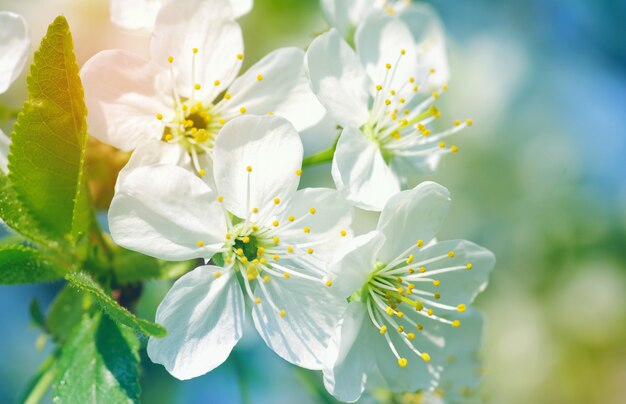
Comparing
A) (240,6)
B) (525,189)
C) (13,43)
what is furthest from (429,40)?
(525,189)

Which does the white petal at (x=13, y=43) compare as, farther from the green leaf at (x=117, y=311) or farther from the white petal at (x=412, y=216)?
the white petal at (x=412, y=216)

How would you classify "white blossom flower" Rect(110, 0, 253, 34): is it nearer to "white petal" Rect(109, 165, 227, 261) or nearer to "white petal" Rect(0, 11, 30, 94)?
"white petal" Rect(0, 11, 30, 94)

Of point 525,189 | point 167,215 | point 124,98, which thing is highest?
point 124,98

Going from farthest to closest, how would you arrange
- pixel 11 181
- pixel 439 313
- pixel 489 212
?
1. pixel 489 212
2. pixel 439 313
3. pixel 11 181

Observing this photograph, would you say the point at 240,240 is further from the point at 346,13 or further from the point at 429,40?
the point at 429,40

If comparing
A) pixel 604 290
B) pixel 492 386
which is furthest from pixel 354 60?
pixel 604 290

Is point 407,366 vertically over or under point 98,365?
under

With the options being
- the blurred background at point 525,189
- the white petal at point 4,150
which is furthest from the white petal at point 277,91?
the blurred background at point 525,189

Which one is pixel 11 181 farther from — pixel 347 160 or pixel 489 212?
pixel 489 212
